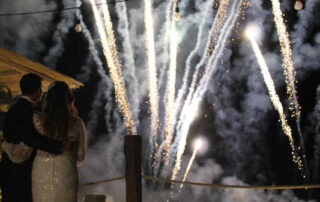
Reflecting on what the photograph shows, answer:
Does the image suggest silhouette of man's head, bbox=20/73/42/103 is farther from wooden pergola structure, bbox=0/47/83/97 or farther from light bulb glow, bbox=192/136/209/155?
light bulb glow, bbox=192/136/209/155

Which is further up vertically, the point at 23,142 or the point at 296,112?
the point at 296,112

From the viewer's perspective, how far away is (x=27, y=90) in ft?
7.60

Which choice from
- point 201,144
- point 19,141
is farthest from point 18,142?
point 201,144

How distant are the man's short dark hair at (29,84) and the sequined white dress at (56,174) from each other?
0.24 meters

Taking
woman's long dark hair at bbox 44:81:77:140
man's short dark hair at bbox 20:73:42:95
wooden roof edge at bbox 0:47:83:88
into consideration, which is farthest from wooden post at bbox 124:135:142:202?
wooden roof edge at bbox 0:47:83:88

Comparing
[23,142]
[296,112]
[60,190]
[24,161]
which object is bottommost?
[60,190]

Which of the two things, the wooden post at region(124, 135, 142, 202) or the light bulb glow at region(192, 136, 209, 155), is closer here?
the wooden post at region(124, 135, 142, 202)

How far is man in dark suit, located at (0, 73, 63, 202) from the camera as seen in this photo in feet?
6.91

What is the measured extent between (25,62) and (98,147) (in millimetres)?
26762

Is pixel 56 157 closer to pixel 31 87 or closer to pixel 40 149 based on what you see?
pixel 40 149

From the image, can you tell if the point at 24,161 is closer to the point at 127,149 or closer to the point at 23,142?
the point at 23,142

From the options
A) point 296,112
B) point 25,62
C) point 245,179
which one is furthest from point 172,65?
point 245,179

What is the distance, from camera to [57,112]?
2184mm

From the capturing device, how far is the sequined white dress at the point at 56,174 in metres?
2.20
